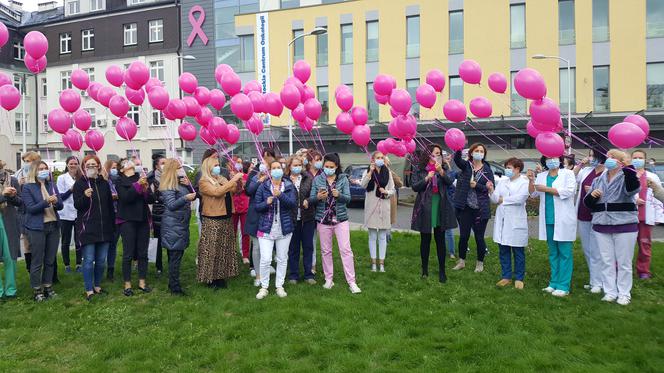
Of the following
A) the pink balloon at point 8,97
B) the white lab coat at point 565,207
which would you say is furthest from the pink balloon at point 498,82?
the pink balloon at point 8,97

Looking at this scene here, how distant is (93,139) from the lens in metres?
8.18

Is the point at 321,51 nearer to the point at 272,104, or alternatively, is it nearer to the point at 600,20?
the point at 600,20

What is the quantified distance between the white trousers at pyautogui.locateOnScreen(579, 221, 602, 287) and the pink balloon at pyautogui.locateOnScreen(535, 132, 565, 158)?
118 centimetres

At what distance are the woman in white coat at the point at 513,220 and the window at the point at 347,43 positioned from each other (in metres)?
23.5

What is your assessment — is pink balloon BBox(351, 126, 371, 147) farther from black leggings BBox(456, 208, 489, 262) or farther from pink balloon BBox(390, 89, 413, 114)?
black leggings BBox(456, 208, 489, 262)

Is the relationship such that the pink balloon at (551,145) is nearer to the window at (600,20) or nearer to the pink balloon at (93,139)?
the pink balloon at (93,139)

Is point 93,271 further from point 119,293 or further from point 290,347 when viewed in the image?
point 290,347

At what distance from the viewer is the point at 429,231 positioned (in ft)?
23.5

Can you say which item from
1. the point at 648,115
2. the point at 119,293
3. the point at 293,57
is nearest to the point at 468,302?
the point at 119,293

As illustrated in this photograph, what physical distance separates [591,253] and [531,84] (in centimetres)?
238

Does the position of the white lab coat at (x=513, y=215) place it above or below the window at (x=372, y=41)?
below

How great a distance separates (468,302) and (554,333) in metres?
1.19

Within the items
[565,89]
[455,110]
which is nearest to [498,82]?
[455,110]

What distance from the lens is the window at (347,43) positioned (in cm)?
2945
